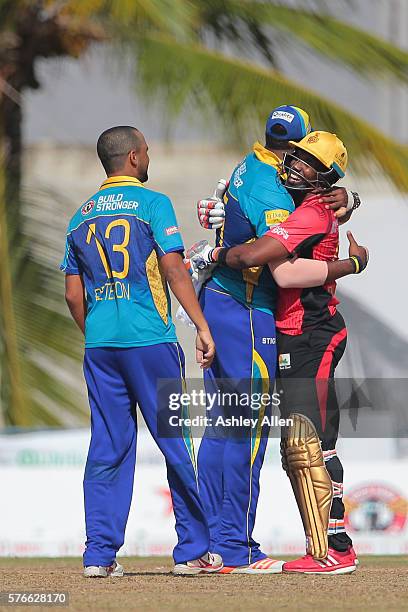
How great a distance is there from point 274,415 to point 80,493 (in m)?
3.61

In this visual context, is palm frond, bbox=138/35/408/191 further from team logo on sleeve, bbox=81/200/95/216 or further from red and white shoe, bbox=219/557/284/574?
red and white shoe, bbox=219/557/284/574

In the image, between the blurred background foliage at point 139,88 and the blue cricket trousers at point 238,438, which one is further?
the blurred background foliage at point 139,88

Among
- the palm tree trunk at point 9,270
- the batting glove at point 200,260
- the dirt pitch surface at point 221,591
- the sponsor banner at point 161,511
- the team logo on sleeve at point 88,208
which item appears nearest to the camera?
the dirt pitch surface at point 221,591

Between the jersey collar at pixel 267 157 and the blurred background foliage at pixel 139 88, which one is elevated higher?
the blurred background foliage at pixel 139 88

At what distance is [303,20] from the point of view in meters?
13.4

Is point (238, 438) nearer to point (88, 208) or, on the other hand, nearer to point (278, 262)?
point (278, 262)

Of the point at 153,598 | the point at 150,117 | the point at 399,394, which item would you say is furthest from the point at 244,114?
the point at 153,598

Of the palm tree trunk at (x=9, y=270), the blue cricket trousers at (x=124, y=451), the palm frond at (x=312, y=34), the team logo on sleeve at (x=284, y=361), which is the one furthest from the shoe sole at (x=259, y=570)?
the palm frond at (x=312, y=34)

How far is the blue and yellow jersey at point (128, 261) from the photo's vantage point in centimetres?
602

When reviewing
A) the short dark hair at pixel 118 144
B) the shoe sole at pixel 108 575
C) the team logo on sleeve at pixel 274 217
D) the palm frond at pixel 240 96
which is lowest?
the shoe sole at pixel 108 575

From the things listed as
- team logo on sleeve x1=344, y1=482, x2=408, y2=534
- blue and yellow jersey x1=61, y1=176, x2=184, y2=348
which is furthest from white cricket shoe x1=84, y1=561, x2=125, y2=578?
team logo on sleeve x1=344, y1=482, x2=408, y2=534

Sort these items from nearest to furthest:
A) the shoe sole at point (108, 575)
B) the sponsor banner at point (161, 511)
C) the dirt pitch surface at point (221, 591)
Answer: the dirt pitch surface at point (221, 591) < the shoe sole at point (108, 575) < the sponsor banner at point (161, 511)

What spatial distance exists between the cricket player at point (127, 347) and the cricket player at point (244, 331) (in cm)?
27

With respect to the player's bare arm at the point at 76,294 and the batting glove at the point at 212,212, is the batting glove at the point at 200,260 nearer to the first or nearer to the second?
the batting glove at the point at 212,212
